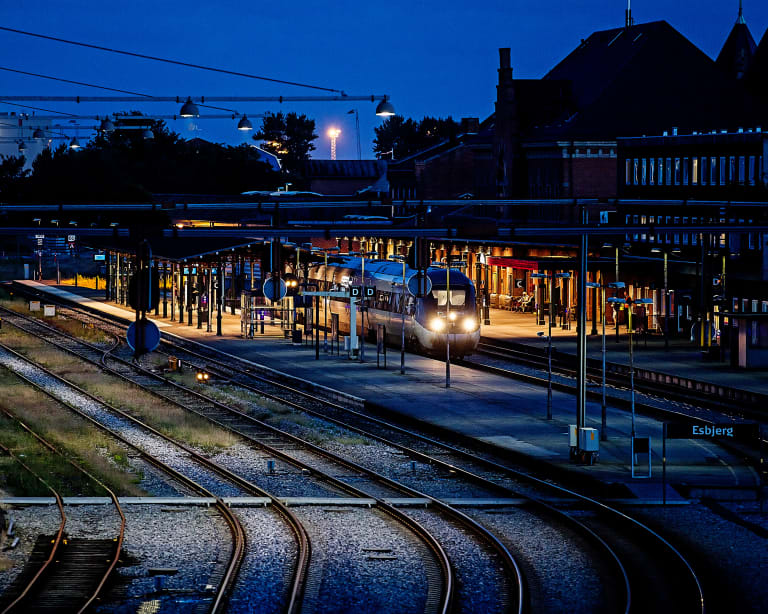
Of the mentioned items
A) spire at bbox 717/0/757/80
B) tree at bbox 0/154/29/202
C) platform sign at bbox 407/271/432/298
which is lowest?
platform sign at bbox 407/271/432/298

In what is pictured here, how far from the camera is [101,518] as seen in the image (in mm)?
20641

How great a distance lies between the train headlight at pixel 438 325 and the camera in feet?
144

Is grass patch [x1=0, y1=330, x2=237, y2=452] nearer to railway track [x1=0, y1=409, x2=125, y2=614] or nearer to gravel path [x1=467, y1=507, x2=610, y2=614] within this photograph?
railway track [x1=0, y1=409, x2=125, y2=614]

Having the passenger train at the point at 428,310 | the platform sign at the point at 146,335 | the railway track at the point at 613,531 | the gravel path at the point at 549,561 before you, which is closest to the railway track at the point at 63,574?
the platform sign at the point at 146,335

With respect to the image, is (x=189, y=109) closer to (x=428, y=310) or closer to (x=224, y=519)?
(x=224, y=519)

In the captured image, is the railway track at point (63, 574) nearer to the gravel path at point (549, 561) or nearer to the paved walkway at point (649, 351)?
the gravel path at point (549, 561)

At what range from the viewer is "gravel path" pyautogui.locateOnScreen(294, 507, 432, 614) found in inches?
630

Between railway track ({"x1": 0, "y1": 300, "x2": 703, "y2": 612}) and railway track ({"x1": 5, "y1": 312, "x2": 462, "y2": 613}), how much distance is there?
1.79 m

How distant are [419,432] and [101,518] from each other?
420 inches

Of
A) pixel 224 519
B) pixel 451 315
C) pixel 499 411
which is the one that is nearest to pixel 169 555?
pixel 224 519

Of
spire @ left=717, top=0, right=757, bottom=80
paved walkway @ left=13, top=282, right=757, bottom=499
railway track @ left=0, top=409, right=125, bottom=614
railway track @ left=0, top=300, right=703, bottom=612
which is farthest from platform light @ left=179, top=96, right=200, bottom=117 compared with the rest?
spire @ left=717, top=0, right=757, bottom=80

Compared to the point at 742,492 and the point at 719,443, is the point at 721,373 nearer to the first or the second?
the point at 719,443

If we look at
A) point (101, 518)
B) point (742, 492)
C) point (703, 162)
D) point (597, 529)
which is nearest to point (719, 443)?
point (742, 492)

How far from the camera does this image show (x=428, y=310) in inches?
1732
